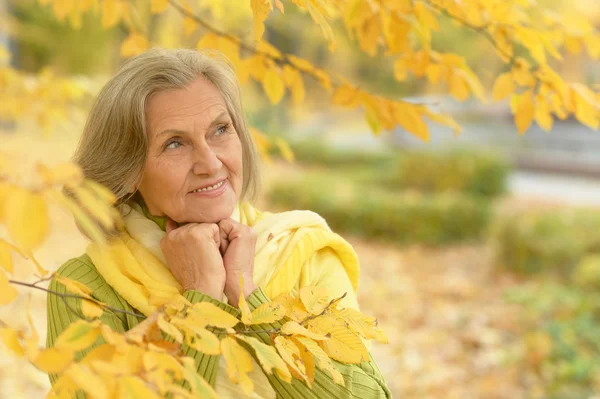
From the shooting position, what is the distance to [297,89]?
2215 millimetres

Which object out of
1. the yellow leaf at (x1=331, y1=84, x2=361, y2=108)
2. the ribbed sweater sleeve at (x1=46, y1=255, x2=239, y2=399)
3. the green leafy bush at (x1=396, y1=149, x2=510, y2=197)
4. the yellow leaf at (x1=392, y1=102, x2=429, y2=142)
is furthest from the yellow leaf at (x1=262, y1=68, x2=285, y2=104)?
the green leafy bush at (x1=396, y1=149, x2=510, y2=197)

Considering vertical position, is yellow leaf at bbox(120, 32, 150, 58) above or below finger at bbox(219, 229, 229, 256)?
above

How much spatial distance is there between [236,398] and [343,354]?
1.08 feet

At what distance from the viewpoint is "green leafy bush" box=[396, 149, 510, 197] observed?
8906mm

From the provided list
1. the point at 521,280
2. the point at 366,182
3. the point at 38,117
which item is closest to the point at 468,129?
the point at 366,182

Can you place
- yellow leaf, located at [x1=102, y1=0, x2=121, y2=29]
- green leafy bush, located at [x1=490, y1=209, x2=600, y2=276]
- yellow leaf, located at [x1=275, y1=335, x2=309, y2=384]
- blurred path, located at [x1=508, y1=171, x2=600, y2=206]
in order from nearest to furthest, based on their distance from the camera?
1. yellow leaf, located at [x1=275, y1=335, x2=309, y2=384]
2. yellow leaf, located at [x1=102, y1=0, x2=121, y2=29]
3. green leafy bush, located at [x1=490, y1=209, x2=600, y2=276]
4. blurred path, located at [x1=508, y1=171, x2=600, y2=206]

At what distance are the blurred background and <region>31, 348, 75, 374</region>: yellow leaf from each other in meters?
0.32

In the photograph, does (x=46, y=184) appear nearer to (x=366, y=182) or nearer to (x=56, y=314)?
(x=56, y=314)

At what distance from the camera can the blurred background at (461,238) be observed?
4461 mm

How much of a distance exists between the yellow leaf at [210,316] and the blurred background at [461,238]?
0.42 m

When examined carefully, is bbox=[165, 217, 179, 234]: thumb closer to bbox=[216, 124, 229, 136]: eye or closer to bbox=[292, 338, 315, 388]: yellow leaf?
bbox=[216, 124, 229, 136]: eye

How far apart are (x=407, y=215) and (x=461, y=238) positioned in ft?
2.41

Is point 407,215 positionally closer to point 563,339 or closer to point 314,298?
point 563,339

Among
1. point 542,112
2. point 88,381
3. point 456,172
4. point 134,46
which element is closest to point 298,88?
point 134,46
